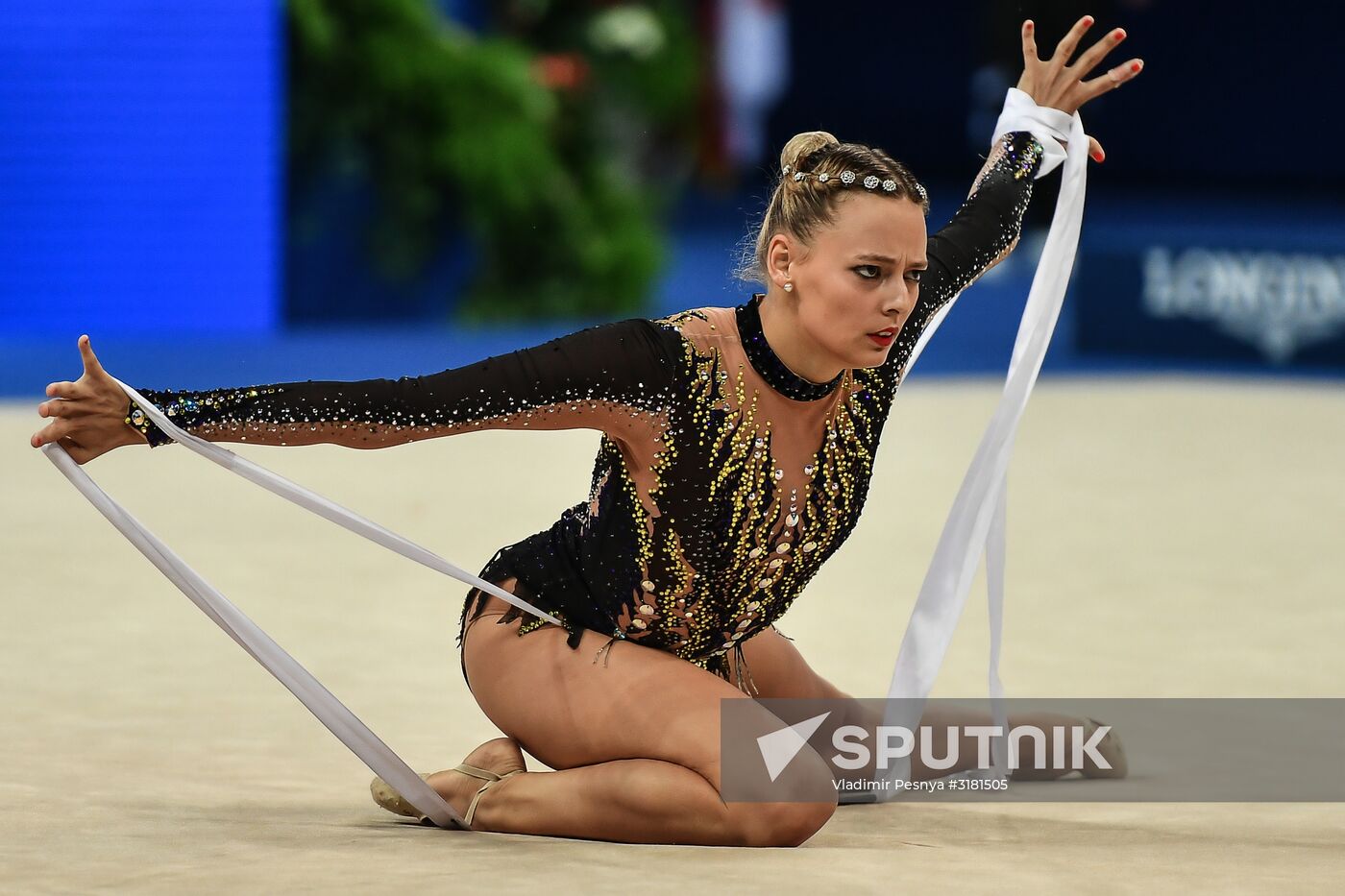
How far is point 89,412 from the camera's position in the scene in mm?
2783

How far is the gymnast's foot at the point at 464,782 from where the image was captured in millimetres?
2988

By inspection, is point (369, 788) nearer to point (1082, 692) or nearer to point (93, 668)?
point (93, 668)

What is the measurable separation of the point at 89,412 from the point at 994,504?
1557mm

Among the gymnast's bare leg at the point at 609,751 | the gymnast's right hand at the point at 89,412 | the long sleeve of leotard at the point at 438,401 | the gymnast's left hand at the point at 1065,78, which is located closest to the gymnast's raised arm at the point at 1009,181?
the gymnast's left hand at the point at 1065,78

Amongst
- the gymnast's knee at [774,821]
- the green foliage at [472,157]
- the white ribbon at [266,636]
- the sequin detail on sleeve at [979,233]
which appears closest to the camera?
the gymnast's knee at [774,821]

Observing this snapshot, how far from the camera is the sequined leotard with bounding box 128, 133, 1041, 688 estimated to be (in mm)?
2803

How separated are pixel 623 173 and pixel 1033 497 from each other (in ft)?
20.8

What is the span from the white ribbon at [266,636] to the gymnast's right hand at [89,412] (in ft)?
0.25

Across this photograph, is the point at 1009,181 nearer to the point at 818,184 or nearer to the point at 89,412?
the point at 818,184

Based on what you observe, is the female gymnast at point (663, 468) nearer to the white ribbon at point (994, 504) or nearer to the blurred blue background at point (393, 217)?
the white ribbon at point (994, 504)

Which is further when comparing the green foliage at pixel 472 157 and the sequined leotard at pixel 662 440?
the green foliage at pixel 472 157

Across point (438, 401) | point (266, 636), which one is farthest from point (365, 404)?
point (266, 636)

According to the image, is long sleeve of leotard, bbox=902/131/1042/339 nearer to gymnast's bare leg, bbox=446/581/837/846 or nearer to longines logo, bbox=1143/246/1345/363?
gymnast's bare leg, bbox=446/581/837/846

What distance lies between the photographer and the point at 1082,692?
13.0 feet
